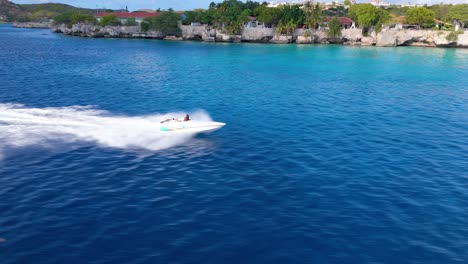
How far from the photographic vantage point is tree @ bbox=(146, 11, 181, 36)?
185125 millimetres

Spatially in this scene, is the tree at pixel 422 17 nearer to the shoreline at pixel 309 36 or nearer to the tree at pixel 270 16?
the shoreline at pixel 309 36

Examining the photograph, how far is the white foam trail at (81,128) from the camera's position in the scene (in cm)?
3947

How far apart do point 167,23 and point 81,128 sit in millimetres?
150690

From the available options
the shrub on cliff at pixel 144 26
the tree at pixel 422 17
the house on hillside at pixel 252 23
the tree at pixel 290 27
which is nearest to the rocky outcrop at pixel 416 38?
the tree at pixel 422 17

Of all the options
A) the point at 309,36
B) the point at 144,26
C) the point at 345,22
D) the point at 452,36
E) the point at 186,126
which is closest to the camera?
the point at 186,126

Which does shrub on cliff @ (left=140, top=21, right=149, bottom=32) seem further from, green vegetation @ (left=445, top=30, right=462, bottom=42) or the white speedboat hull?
the white speedboat hull

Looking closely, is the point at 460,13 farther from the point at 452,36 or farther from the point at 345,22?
the point at 345,22

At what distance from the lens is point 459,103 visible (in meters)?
63.2

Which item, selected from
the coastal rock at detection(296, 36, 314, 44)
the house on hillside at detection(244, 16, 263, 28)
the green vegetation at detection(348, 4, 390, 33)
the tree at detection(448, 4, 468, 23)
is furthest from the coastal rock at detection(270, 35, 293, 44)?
the tree at detection(448, 4, 468, 23)

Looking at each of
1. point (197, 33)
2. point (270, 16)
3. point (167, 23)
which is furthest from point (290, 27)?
point (167, 23)

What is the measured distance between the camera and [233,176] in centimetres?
3247

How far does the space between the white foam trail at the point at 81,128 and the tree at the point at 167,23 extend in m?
142

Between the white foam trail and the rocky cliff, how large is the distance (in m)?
134

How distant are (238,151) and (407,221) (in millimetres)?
16896
